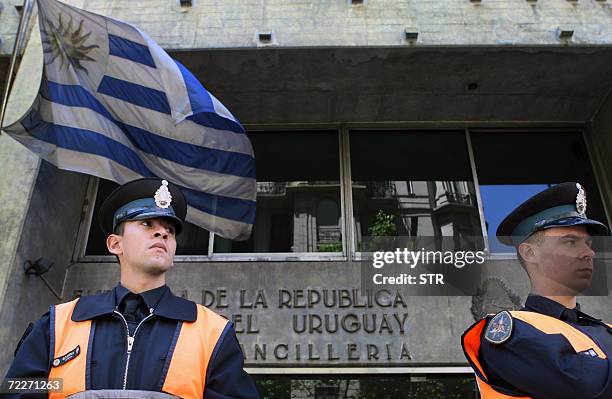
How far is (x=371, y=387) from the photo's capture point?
598 centimetres

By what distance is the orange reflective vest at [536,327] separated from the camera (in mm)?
2219

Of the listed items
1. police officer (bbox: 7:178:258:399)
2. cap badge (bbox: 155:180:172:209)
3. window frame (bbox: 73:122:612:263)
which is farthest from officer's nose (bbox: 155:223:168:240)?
window frame (bbox: 73:122:612:263)

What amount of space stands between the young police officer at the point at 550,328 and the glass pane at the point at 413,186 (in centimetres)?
415

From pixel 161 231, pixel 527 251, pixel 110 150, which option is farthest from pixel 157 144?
pixel 527 251

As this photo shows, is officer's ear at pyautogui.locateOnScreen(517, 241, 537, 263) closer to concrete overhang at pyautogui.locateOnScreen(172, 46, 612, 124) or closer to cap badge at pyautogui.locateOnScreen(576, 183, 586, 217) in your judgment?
cap badge at pyautogui.locateOnScreen(576, 183, 586, 217)

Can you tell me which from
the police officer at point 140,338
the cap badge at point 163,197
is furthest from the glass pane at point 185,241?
the police officer at point 140,338

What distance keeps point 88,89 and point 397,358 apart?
4270mm

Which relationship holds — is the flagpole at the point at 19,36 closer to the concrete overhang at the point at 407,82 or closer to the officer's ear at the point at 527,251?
the concrete overhang at the point at 407,82

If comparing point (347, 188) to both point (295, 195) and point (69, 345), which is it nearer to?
point (295, 195)

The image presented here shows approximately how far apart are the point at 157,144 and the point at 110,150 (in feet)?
1.41

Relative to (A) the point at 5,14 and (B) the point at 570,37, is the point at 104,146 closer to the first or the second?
(A) the point at 5,14

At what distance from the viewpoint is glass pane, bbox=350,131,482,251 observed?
704 cm

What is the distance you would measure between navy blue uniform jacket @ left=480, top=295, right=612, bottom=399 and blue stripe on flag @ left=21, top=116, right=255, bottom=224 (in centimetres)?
336

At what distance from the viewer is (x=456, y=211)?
7.23 meters
